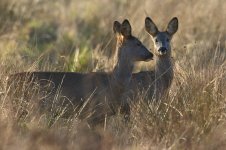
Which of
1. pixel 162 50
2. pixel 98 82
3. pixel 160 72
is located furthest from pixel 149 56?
pixel 98 82

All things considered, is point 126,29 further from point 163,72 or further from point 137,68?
point 137,68

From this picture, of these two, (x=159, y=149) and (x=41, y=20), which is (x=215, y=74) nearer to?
(x=159, y=149)

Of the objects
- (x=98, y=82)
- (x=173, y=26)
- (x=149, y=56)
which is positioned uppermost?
(x=173, y=26)

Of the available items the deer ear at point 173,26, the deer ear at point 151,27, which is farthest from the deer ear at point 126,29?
the deer ear at point 173,26

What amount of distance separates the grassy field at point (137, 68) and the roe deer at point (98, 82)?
26 cm

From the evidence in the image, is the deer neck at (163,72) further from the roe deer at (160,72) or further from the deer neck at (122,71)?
the deer neck at (122,71)

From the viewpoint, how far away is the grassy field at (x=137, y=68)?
862 centimetres

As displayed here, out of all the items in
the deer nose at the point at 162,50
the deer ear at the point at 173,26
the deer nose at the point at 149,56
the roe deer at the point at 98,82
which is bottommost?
the roe deer at the point at 98,82

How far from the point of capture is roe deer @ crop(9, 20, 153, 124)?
10.5 m

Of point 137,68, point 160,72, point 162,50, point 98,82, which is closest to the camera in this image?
point 98,82

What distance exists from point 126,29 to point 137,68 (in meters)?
2.73

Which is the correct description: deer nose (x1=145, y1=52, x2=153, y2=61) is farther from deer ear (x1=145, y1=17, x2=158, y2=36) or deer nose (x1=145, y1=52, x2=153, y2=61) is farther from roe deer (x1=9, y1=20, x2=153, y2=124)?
deer ear (x1=145, y1=17, x2=158, y2=36)

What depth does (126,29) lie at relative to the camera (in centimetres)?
1134

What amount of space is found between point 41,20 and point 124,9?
5.37 ft
